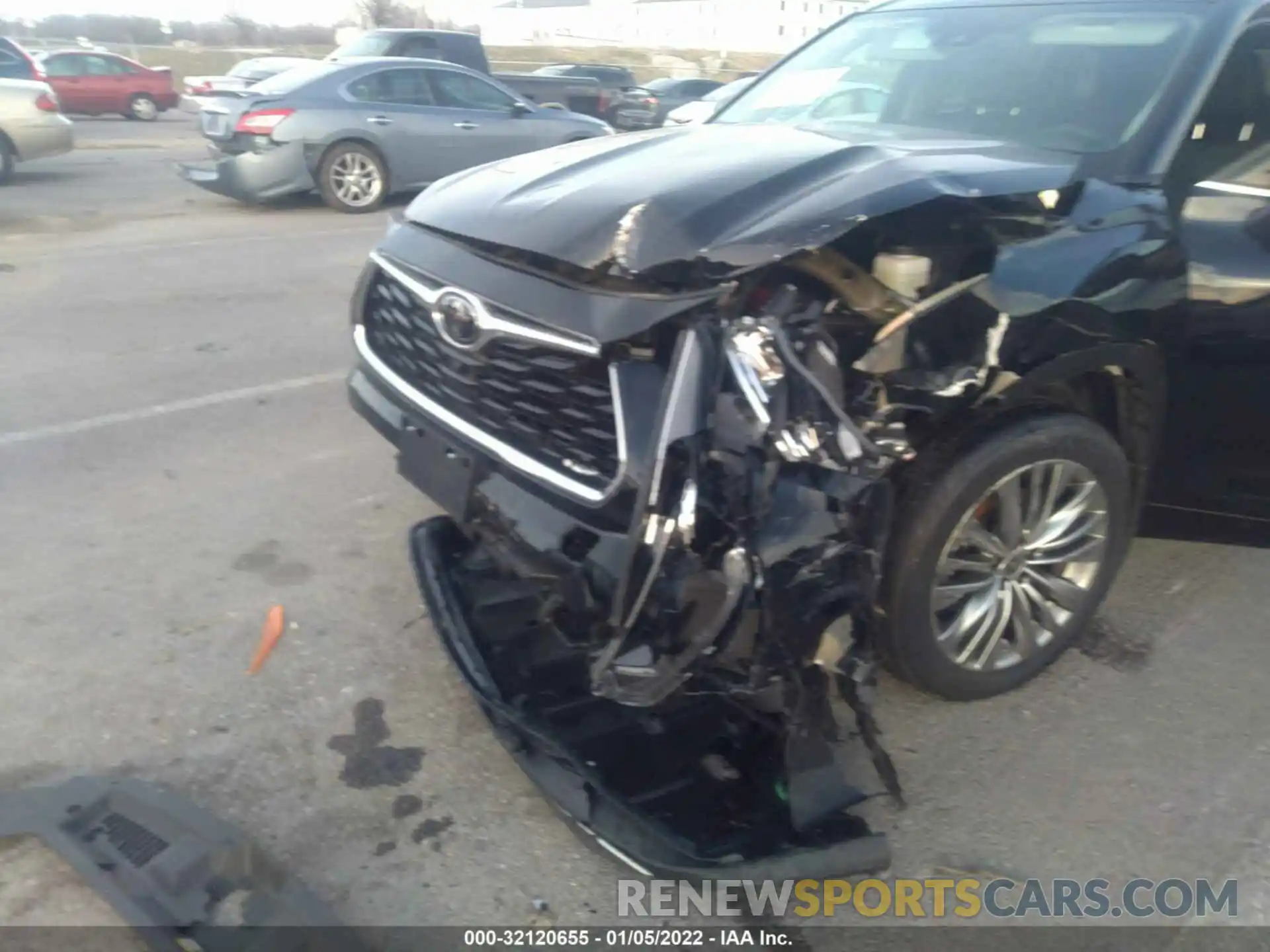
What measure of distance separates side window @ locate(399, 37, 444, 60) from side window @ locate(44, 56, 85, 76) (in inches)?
475

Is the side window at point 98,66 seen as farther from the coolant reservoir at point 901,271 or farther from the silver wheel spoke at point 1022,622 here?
the silver wheel spoke at point 1022,622

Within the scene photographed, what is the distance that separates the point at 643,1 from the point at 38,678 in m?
81.8

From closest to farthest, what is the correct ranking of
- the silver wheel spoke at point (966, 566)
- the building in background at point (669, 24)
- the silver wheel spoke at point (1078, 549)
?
1. the silver wheel spoke at point (966, 566)
2. the silver wheel spoke at point (1078, 549)
3. the building in background at point (669, 24)

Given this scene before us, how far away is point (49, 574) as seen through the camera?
148 inches

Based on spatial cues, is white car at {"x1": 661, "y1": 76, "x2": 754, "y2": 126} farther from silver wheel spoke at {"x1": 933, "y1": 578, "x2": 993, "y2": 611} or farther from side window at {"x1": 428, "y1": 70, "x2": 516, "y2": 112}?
side window at {"x1": 428, "y1": 70, "x2": 516, "y2": 112}

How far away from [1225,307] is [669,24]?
3014 inches

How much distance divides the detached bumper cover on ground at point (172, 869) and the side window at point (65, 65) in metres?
24.3

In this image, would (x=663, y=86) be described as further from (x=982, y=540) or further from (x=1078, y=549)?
(x=982, y=540)

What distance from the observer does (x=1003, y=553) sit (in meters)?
2.98

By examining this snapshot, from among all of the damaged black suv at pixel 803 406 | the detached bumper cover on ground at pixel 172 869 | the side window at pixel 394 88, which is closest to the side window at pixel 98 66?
the side window at pixel 394 88

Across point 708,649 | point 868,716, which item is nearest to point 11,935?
point 708,649

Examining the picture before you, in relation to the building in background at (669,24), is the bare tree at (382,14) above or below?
→ above

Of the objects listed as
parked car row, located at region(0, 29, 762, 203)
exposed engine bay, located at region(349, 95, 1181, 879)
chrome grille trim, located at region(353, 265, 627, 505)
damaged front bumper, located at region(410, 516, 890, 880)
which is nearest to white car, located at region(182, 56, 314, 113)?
parked car row, located at region(0, 29, 762, 203)
